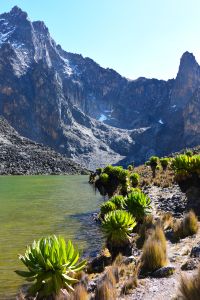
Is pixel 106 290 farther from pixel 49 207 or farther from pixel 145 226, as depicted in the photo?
pixel 49 207

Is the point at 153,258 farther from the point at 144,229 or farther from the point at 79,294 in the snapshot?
the point at 144,229

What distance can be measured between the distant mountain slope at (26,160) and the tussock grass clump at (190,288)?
142533mm

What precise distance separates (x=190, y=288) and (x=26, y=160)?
163 meters

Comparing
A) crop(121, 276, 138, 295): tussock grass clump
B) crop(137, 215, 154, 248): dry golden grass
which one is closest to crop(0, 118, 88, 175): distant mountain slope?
crop(137, 215, 154, 248): dry golden grass

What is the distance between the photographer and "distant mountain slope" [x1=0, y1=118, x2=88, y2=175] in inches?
6093

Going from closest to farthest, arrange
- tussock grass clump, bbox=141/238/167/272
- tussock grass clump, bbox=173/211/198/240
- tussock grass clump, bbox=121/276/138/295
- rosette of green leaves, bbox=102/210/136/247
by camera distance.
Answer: tussock grass clump, bbox=121/276/138/295, tussock grass clump, bbox=141/238/167/272, rosette of green leaves, bbox=102/210/136/247, tussock grass clump, bbox=173/211/198/240

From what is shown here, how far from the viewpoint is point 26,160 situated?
166125mm

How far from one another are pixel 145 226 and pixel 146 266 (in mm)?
6068

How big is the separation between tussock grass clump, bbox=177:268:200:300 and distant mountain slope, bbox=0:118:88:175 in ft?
468

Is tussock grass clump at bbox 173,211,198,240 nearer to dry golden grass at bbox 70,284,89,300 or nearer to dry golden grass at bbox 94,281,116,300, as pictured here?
dry golden grass at bbox 94,281,116,300

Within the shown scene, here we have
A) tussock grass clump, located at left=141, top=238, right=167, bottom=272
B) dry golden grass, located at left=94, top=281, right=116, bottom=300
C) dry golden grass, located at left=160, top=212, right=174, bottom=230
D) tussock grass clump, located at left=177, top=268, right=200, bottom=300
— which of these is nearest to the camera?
tussock grass clump, located at left=177, top=268, right=200, bottom=300

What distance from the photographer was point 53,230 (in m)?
24.8

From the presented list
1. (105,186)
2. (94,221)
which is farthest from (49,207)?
(94,221)

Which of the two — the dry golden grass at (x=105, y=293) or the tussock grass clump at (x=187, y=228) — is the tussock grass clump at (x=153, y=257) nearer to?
the dry golden grass at (x=105, y=293)
